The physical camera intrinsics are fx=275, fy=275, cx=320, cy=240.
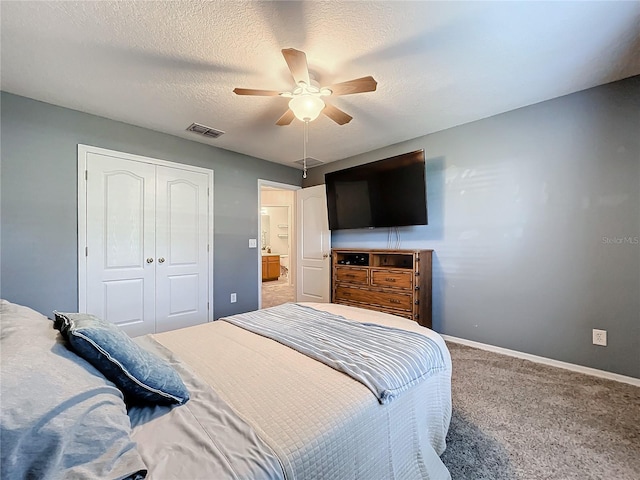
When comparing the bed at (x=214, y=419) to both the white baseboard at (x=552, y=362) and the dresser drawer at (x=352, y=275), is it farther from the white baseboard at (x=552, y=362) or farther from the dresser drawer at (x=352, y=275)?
the dresser drawer at (x=352, y=275)

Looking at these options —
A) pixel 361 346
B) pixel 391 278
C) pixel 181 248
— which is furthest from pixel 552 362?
pixel 181 248

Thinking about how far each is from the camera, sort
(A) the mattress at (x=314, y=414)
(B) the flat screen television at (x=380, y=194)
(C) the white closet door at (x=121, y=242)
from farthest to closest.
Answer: (B) the flat screen television at (x=380, y=194) < (C) the white closet door at (x=121, y=242) < (A) the mattress at (x=314, y=414)

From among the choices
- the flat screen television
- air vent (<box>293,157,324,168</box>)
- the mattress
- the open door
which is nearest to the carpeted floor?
the mattress

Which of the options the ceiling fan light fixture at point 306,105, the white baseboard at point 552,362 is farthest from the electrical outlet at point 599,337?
the ceiling fan light fixture at point 306,105

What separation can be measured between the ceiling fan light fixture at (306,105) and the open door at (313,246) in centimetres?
218

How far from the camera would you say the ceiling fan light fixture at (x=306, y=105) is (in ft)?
6.75

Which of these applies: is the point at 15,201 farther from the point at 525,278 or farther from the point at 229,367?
the point at 525,278

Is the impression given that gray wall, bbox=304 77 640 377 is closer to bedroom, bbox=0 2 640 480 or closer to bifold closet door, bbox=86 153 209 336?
bedroom, bbox=0 2 640 480

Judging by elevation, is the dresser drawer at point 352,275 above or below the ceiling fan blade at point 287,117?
below

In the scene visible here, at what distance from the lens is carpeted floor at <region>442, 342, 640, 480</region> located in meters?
1.40

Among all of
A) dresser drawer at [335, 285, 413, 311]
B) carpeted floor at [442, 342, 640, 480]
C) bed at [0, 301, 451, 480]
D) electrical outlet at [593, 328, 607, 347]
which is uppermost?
bed at [0, 301, 451, 480]

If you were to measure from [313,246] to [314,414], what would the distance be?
3.58 meters

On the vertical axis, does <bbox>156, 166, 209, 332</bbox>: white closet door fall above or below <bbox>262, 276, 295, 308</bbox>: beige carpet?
above

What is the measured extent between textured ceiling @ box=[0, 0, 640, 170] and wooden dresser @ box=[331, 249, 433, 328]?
1672 mm
